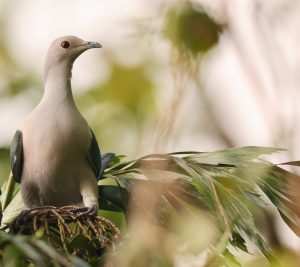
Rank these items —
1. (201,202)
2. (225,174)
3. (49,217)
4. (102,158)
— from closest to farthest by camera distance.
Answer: (49,217)
(225,174)
(201,202)
(102,158)

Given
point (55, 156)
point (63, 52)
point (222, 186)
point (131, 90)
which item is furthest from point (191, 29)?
point (63, 52)

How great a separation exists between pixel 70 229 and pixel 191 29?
2.20 feet

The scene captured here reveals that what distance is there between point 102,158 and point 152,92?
4.10 ft

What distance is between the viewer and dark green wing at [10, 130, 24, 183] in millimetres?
1578

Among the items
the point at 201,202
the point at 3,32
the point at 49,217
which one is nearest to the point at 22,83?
the point at 3,32

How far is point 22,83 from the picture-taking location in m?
0.54

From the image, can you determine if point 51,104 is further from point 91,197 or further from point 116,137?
point 116,137

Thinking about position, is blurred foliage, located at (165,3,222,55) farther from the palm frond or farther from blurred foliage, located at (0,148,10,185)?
blurred foliage, located at (0,148,10,185)

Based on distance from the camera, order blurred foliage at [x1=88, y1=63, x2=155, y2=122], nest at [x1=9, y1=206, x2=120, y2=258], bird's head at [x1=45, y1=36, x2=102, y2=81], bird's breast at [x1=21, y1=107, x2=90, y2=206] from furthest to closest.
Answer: bird's head at [x1=45, y1=36, x2=102, y2=81]
bird's breast at [x1=21, y1=107, x2=90, y2=206]
nest at [x1=9, y1=206, x2=120, y2=258]
blurred foliage at [x1=88, y1=63, x2=155, y2=122]

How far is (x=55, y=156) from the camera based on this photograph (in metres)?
1.54

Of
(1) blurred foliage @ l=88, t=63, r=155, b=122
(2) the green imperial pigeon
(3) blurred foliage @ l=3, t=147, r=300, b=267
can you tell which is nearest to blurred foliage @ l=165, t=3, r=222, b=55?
(1) blurred foliage @ l=88, t=63, r=155, b=122

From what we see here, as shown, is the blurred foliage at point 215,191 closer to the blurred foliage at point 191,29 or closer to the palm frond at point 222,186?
the palm frond at point 222,186

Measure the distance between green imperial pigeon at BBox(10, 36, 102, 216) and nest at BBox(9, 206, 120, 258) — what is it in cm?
31

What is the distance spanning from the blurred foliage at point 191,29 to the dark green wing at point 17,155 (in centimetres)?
111
